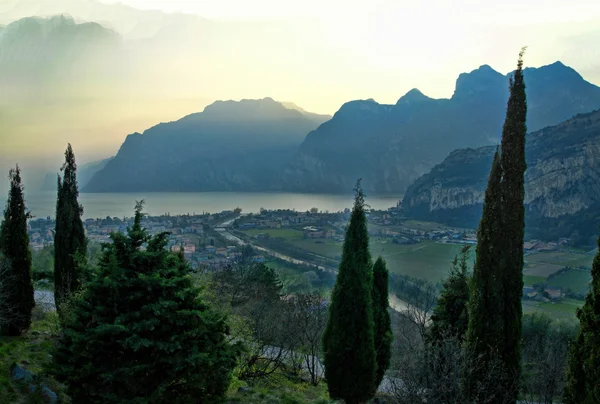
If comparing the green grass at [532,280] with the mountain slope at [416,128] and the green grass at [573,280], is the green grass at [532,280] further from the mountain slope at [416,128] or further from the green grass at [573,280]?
the mountain slope at [416,128]

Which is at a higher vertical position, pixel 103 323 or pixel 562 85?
pixel 562 85

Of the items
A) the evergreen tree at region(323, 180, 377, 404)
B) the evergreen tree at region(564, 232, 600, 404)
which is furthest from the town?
the evergreen tree at region(564, 232, 600, 404)

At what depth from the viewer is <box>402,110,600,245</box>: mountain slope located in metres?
51.0

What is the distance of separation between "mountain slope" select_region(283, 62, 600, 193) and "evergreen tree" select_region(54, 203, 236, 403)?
13493 cm

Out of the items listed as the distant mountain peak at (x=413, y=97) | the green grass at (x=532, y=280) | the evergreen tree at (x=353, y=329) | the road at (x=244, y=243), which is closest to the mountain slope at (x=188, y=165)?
the distant mountain peak at (x=413, y=97)

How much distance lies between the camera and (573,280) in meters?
33.4

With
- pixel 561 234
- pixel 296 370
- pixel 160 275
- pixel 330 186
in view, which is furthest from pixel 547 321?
pixel 330 186

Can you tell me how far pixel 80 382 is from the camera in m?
5.85

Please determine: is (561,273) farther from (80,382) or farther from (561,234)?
(80,382)

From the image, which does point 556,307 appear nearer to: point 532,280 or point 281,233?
point 532,280

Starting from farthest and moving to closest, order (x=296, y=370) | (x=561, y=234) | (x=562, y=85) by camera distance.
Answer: (x=562, y=85)
(x=561, y=234)
(x=296, y=370)

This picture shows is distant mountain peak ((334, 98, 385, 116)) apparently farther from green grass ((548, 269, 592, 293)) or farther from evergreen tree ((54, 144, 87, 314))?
evergreen tree ((54, 144, 87, 314))

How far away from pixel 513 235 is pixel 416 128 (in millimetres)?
157983

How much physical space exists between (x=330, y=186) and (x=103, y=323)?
145m
